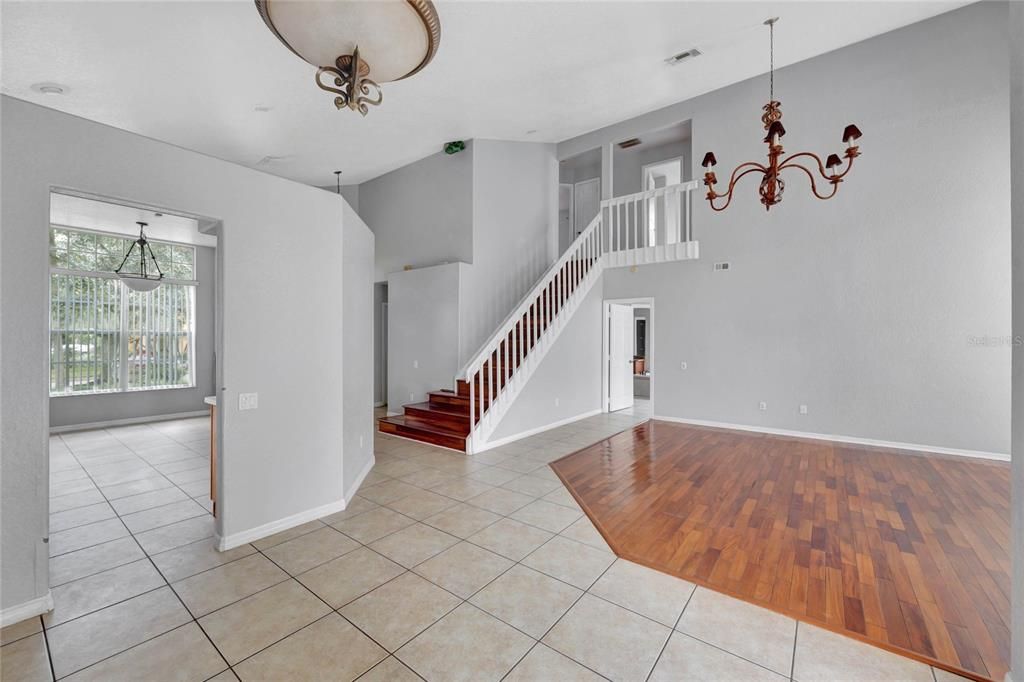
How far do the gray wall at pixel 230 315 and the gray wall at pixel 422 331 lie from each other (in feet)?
8.65

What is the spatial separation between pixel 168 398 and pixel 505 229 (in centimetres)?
697

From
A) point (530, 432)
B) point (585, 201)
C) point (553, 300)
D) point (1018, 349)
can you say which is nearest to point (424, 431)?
point (530, 432)

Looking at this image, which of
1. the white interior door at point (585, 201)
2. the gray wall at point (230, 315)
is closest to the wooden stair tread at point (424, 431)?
the gray wall at point (230, 315)

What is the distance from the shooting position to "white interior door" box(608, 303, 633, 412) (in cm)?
774

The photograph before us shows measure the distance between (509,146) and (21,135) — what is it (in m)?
6.22

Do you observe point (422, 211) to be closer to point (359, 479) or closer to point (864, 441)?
point (359, 479)

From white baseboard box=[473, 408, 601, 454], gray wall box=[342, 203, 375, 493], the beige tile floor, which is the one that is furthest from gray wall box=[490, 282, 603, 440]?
the beige tile floor

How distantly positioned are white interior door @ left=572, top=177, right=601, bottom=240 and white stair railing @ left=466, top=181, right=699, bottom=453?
64.3 inches

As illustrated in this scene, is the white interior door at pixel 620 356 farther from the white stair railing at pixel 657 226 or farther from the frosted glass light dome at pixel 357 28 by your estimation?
the frosted glass light dome at pixel 357 28

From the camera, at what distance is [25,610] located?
217 cm

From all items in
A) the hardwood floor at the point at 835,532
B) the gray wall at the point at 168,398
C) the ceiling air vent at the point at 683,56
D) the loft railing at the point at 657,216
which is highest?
the ceiling air vent at the point at 683,56

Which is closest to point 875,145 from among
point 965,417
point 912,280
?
point 912,280

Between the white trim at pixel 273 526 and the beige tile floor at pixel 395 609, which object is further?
the white trim at pixel 273 526

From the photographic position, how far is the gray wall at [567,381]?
234 inches
